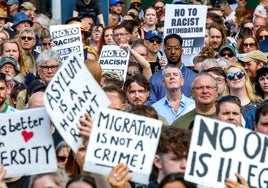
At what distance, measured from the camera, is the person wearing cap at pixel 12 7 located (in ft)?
83.6

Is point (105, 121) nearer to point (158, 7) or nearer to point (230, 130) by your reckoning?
point (230, 130)

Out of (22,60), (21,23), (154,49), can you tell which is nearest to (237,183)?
(154,49)

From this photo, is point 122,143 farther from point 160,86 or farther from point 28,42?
point 28,42

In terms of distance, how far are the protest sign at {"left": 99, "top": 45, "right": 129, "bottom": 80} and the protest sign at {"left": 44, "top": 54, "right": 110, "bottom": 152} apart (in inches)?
260

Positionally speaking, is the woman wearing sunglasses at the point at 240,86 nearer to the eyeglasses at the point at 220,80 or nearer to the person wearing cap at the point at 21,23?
the eyeglasses at the point at 220,80

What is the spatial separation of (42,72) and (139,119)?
6235mm

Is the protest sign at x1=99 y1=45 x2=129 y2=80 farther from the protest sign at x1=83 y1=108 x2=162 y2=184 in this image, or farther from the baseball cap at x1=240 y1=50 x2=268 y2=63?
the protest sign at x1=83 y1=108 x2=162 y2=184

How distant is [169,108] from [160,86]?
1437 mm

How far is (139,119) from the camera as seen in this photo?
9.77 m

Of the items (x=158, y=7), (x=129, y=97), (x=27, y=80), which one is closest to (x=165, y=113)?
(x=129, y=97)

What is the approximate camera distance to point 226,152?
929cm

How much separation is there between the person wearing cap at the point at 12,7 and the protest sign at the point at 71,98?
15366 mm

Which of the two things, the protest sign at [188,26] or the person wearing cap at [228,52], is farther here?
the protest sign at [188,26]

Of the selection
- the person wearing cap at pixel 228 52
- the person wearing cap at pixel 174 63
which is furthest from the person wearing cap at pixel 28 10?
the person wearing cap at pixel 174 63
